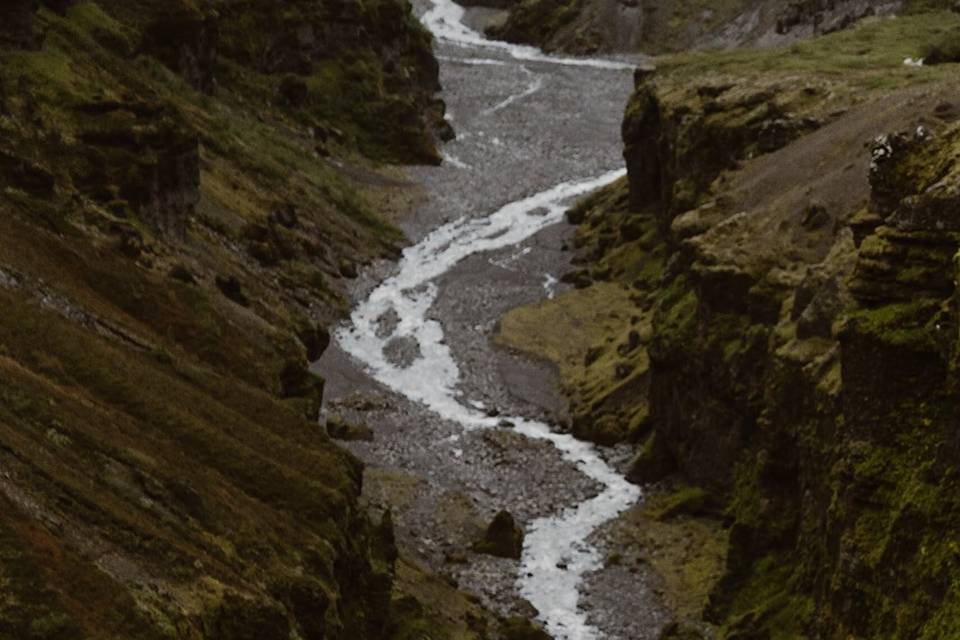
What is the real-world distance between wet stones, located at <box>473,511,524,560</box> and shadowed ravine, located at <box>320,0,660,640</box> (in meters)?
0.58

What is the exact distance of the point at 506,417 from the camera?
73.8 meters

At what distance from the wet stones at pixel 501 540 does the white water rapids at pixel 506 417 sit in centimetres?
72

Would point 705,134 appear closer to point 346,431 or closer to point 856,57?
point 856,57

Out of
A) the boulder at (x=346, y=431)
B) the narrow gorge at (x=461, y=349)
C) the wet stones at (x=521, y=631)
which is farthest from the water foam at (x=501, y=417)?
the boulder at (x=346, y=431)

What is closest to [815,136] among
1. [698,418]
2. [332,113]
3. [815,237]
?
[815,237]

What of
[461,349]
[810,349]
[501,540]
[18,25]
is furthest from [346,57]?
[810,349]

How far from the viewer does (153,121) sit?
216 ft

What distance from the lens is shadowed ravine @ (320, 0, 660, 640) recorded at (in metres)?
56.7

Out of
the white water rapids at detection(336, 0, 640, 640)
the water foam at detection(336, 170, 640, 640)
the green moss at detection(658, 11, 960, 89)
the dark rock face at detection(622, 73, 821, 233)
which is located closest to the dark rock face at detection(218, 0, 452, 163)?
the white water rapids at detection(336, 0, 640, 640)

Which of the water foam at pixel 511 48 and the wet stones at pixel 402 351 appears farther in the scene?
the water foam at pixel 511 48

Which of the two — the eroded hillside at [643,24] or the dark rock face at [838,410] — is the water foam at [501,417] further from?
the eroded hillside at [643,24]

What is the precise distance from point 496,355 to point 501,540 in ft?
86.8

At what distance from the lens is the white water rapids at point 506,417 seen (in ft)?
182

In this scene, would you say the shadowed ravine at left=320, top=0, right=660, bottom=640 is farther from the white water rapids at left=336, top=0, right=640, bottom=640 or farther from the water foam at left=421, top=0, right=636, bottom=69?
the water foam at left=421, top=0, right=636, bottom=69
